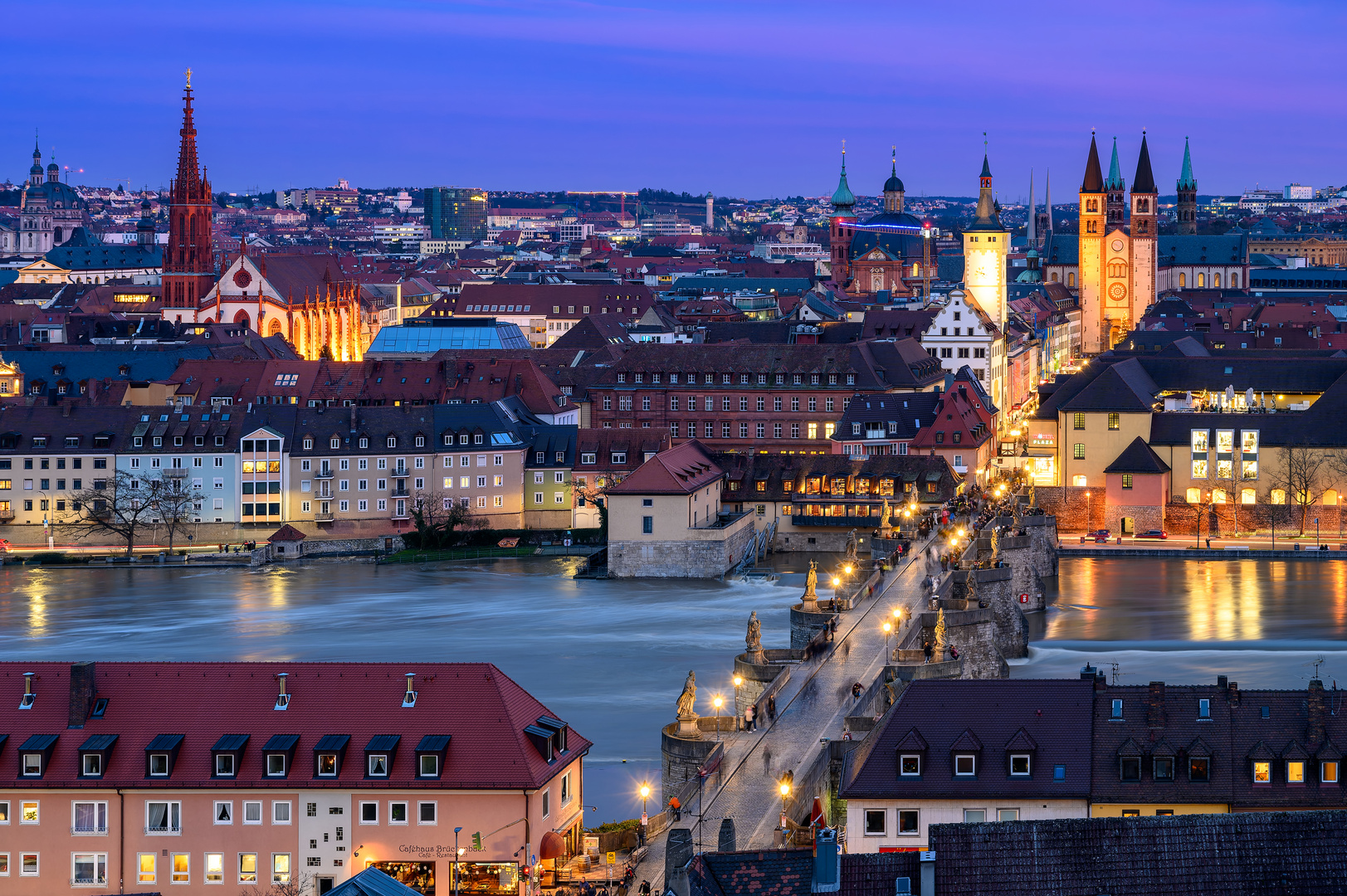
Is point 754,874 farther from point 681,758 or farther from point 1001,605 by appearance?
point 1001,605

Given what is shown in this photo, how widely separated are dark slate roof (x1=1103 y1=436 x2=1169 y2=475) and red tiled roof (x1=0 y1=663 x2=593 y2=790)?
43771mm

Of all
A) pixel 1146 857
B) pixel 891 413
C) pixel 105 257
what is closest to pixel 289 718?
pixel 1146 857

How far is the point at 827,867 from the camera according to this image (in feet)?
71.2

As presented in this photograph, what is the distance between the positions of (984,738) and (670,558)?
37.2m

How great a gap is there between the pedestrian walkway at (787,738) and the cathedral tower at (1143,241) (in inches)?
3829

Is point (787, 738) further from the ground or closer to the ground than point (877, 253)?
closer to the ground

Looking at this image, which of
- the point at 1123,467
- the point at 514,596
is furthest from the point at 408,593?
the point at 1123,467

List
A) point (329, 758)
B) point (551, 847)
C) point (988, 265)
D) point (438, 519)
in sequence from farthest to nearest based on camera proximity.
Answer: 1. point (988, 265)
2. point (438, 519)
3. point (329, 758)
4. point (551, 847)

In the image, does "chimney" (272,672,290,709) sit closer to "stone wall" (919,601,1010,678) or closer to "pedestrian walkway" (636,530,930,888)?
"pedestrian walkway" (636,530,930,888)

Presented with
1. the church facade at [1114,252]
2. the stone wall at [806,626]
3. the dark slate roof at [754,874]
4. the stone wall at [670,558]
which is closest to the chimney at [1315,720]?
the dark slate roof at [754,874]

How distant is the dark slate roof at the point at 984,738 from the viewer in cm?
2886

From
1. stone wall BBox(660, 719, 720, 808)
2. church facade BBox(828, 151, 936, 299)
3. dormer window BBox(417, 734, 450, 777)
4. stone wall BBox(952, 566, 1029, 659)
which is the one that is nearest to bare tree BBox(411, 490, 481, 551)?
stone wall BBox(952, 566, 1029, 659)

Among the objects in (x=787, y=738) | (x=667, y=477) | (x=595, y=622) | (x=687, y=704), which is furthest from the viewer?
(x=667, y=477)

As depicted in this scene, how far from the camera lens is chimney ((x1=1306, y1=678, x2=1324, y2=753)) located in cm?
2842
